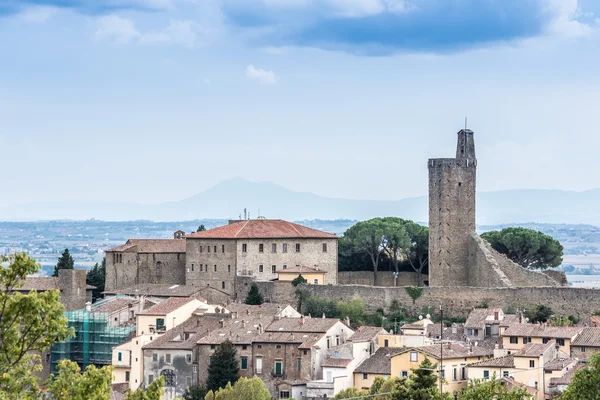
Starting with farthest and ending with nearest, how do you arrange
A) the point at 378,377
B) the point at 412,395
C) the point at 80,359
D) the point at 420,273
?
1. the point at 420,273
2. the point at 80,359
3. the point at 378,377
4. the point at 412,395

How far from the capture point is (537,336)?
50.4 metres

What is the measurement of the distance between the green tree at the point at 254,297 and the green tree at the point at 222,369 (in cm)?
1080

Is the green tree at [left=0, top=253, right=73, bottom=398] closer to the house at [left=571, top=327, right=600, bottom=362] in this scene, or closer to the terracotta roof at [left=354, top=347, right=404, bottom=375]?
the terracotta roof at [left=354, top=347, right=404, bottom=375]

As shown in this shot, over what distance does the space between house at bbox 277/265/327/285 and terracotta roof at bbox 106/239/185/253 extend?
22.2 feet

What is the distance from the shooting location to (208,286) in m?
67.1

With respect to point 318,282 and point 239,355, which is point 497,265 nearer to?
point 318,282

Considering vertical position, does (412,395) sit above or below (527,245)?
below

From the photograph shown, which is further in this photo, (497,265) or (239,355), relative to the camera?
(497,265)

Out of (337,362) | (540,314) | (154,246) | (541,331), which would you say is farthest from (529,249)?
(337,362)

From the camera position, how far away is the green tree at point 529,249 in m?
73.8

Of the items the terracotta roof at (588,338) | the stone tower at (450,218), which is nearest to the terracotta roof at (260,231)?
the stone tower at (450,218)

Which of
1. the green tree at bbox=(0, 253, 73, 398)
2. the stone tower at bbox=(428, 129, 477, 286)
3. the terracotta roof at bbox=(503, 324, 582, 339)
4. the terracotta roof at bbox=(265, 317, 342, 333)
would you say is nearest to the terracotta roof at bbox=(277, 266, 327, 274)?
the stone tower at bbox=(428, 129, 477, 286)

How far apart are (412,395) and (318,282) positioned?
26.2 meters

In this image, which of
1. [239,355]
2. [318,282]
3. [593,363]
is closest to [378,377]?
[239,355]
